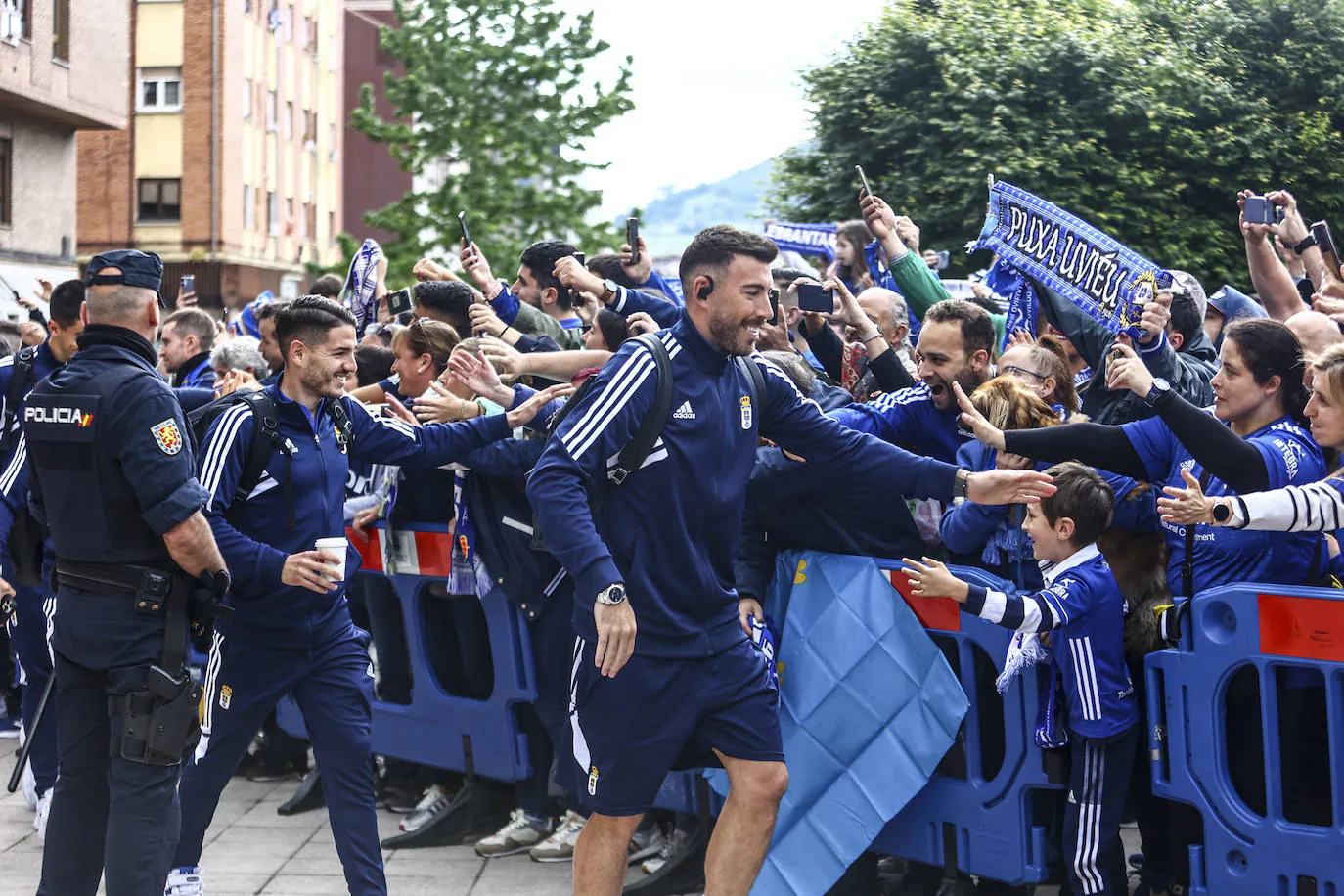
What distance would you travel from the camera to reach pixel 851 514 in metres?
5.71

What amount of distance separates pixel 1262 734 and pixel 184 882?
361 cm

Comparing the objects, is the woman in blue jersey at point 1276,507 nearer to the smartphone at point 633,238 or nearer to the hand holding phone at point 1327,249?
the hand holding phone at point 1327,249

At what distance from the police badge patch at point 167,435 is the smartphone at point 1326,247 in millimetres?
4739

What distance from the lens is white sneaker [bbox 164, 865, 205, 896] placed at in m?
5.32

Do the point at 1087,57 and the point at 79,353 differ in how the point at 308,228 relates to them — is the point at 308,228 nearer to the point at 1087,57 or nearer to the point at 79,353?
the point at 1087,57

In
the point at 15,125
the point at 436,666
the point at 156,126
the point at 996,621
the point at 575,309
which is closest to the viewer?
the point at 996,621

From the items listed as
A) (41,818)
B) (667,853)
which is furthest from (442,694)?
(41,818)

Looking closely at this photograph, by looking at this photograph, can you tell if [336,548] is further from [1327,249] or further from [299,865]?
[1327,249]

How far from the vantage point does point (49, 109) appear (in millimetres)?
27859

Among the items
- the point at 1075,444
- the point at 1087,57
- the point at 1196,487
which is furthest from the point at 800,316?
the point at 1087,57

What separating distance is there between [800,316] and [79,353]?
3.63m

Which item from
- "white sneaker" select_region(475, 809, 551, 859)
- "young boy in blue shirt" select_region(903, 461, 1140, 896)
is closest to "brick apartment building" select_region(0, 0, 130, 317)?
"white sneaker" select_region(475, 809, 551, 859)

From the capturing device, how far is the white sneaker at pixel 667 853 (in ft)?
20.5

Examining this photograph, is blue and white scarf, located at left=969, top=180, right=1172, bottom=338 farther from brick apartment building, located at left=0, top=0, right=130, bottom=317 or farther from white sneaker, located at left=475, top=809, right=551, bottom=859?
brick apartment building, located at left=0, top=0, right=130, bottom=317
